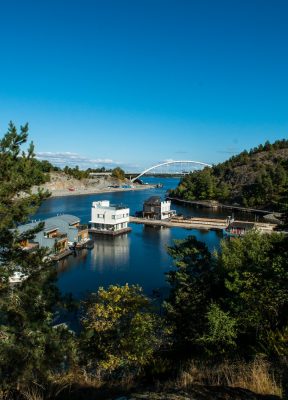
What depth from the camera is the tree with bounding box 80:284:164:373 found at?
25.6 feet

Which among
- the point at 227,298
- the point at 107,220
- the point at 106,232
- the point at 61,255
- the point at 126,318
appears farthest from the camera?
the point at 107,220

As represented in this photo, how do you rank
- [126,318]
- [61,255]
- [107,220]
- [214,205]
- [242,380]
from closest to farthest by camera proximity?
[242,380] < [126,318] < [61,255] < [107,220] < [214,205]

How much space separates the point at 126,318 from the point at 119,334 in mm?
705

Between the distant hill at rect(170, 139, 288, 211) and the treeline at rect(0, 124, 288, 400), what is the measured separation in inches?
1498

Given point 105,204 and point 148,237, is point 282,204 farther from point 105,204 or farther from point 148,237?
point 105,204

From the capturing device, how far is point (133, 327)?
28.3 ft

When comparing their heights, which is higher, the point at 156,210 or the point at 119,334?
the point at 156,210

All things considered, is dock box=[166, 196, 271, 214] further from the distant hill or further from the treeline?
the treeline

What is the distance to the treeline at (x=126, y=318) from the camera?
4.98 meters

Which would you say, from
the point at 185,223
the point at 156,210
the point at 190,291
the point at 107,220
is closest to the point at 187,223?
the point at 185,223

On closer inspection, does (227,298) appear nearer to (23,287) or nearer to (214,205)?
(23,287)

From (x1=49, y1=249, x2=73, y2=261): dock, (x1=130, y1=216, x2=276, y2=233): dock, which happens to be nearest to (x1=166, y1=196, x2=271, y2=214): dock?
(x1=130, y1=216, x2=276, y2=233): dock

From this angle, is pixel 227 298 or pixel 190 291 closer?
pixel 227 298

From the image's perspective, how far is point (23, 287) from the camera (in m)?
6.38
